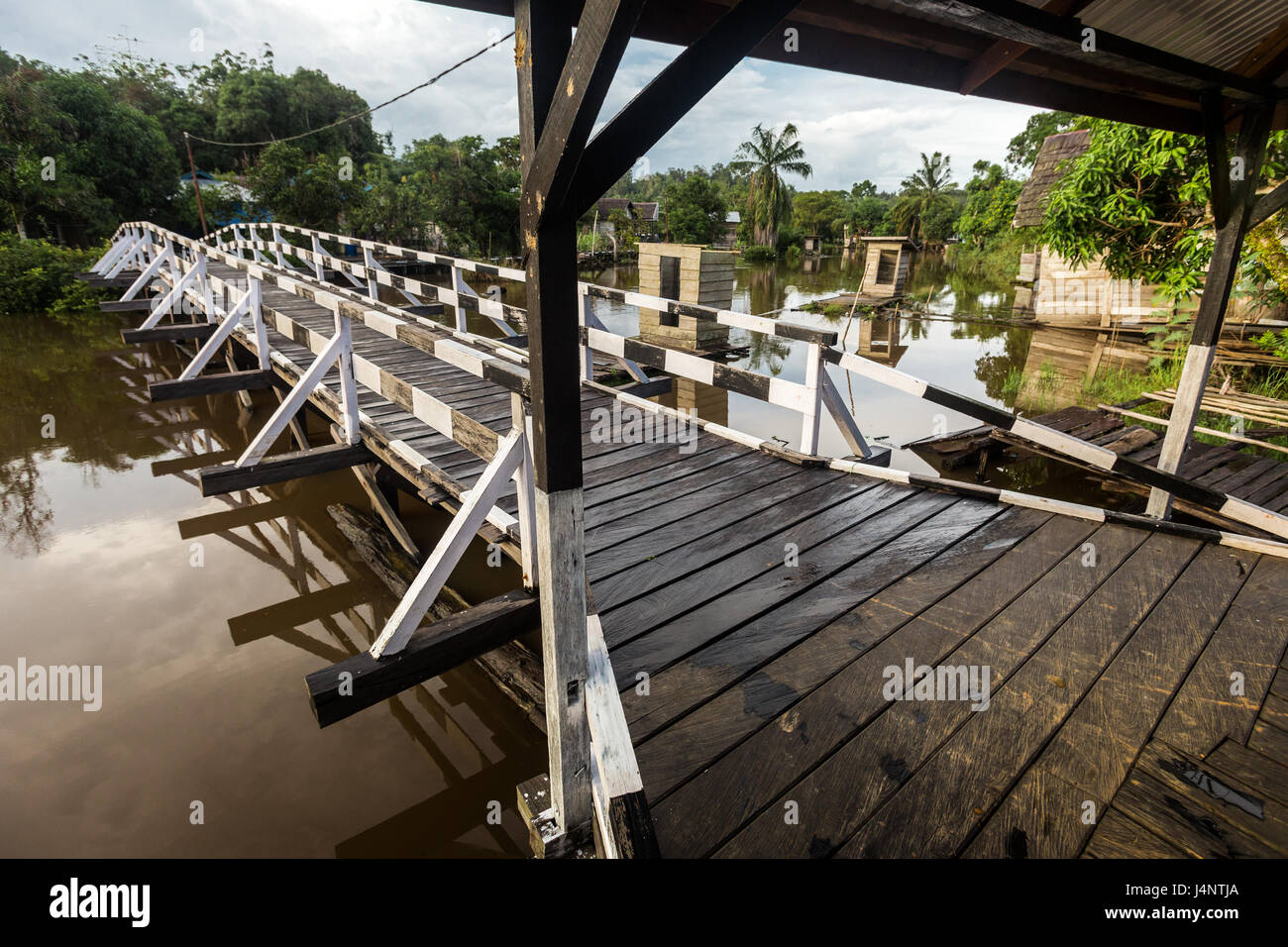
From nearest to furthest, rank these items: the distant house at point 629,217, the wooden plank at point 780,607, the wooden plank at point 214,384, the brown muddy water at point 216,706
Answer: the wooden plank at point 780,607 → the brown muddy water at point 216,706 → the wooden plank at point 214,384 → the distant house at point 629,217

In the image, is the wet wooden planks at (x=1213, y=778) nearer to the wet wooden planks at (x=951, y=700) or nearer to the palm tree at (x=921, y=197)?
the wet wooden planks at (x=951, y=700)

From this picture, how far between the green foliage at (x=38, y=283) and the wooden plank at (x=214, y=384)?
14024 mm

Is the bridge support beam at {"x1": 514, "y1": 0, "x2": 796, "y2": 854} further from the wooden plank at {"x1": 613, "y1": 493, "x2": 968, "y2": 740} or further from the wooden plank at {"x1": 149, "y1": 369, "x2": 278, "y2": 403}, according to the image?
the wooden plank at {"x1": 149, "y1": 369, "x2": 278, "y2": 403}

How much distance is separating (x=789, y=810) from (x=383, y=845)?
2660mm

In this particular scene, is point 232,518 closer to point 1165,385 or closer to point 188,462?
point 188,462

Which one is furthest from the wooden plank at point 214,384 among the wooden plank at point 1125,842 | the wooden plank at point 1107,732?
the wooden plank at point 1125,842

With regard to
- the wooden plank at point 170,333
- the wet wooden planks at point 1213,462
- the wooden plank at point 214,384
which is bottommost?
the wet wooden planks at point 1213,462

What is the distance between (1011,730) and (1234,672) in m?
1.17

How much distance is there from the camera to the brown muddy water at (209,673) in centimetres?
354

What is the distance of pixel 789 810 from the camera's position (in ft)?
6.65

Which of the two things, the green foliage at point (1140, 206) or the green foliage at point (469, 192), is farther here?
the green foliage at point (469, 192)

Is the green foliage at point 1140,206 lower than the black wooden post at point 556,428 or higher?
higher
